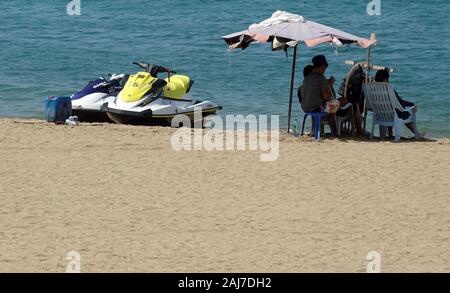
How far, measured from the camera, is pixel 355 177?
37.0ft

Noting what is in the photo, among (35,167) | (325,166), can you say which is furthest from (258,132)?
(35,167)

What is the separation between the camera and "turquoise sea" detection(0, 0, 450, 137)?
19203 millimetres

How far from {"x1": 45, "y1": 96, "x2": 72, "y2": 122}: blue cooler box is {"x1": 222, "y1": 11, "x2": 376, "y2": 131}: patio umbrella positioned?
2347 mm

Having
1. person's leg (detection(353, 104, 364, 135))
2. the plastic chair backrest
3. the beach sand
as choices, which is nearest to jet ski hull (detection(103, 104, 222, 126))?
the beach sand

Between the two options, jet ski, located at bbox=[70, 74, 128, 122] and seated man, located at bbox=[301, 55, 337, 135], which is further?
jet ski, located at bbox=[70, 74, 128, 122]

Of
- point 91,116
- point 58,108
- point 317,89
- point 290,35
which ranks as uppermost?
point 290,35

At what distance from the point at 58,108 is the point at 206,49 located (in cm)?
1024

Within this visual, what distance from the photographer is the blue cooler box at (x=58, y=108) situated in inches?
558

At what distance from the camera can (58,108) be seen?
1418 cm

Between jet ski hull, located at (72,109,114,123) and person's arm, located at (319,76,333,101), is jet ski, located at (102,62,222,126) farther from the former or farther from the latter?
person's arm, located at (319,76,333,101)

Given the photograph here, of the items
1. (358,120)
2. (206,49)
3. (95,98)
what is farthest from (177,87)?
(206,49)

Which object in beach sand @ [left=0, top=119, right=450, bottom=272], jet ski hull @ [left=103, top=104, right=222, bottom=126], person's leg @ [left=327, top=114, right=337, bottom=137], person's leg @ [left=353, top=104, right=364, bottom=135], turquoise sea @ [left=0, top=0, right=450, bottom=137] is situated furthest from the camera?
turquoise sea @ [left=0, top=0, right=450, bottom=137]

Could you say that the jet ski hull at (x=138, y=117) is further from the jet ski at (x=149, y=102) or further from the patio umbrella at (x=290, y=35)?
the patio umbrella at (x=290, y=35)

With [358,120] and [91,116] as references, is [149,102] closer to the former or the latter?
[91,116]
